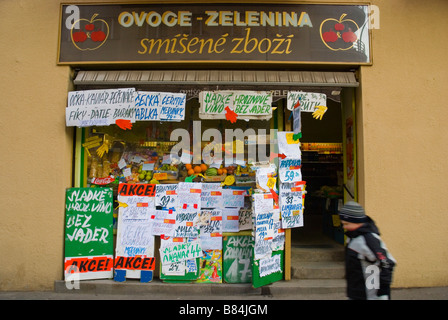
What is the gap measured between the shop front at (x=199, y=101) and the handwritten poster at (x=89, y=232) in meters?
0.02

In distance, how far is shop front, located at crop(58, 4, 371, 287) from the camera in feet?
17.0

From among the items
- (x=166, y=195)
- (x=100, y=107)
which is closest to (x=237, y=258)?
(x=166, y=195)

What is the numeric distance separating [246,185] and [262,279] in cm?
155

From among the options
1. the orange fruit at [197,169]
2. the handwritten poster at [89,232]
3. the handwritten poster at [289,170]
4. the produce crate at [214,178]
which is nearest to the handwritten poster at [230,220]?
the produce crate at [214,178]

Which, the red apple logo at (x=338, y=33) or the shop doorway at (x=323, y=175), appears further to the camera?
the shop doorway at (x=323, y=175)

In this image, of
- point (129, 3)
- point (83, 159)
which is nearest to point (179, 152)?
point (83, 159)

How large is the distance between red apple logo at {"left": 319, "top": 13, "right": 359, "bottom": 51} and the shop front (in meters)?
0.02

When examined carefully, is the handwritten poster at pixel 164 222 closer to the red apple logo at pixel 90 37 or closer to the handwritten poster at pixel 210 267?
the handwritten poster at pixel 210 267

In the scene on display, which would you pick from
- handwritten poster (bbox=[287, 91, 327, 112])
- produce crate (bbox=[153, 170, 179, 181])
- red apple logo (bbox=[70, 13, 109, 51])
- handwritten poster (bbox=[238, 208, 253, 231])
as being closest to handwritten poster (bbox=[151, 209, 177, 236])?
produce crate (bbox=[153, 170, 179, 181])

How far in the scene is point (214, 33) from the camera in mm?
5348

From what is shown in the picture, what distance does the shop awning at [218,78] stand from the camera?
5219mm

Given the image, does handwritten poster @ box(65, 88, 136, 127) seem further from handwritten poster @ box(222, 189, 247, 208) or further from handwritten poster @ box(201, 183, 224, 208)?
handwritten poster @ box(222, 189, 247, 208)

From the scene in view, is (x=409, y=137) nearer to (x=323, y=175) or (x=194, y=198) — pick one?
(x=194, y=198)
